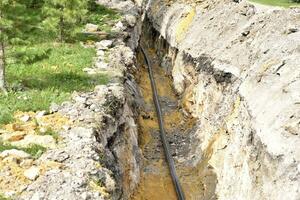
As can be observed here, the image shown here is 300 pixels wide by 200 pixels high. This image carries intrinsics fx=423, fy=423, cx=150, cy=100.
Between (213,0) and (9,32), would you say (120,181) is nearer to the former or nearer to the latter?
(9,32)

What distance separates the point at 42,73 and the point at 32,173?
10137 millimetres

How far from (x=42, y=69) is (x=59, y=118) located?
6677 millimetres

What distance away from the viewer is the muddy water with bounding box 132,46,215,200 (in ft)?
73.5

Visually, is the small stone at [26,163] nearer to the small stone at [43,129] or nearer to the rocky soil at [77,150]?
the rocky soil at [77,150]

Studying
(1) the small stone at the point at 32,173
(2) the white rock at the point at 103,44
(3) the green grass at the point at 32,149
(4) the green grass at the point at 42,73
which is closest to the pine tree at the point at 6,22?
(4) the green grass at the point at 42,73

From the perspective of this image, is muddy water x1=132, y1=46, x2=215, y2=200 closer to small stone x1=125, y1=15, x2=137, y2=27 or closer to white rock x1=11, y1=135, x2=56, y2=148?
small stone x1=125, y1=15, x2=137, y2=27

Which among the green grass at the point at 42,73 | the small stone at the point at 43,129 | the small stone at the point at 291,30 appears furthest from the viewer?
the small stone at the point at 291,30

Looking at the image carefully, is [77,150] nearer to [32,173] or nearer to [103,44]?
[32,173]

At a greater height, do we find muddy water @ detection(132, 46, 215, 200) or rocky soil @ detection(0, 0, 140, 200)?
rocky soil @ detection(0, 0, 140, 200)

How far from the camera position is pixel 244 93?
68.3 feet

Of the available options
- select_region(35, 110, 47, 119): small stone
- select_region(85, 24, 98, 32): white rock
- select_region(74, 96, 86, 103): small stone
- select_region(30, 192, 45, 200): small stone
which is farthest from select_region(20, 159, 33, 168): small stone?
select_region(85, 24, 98, 32): white rock

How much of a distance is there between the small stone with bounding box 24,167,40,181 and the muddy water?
7.33 metres

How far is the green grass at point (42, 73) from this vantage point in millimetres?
19703

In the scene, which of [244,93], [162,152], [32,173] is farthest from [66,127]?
[162,152]
